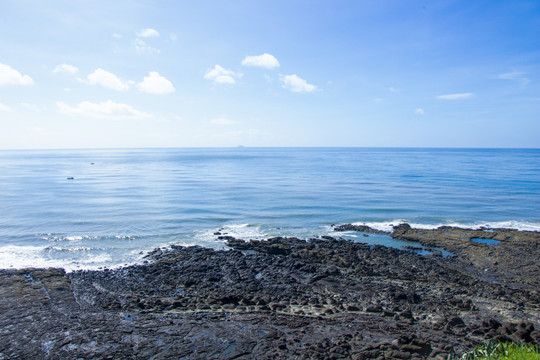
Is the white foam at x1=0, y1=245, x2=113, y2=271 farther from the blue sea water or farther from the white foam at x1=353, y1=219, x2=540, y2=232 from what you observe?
the white foam at x1=353, y1=219, x2=540, y2=232

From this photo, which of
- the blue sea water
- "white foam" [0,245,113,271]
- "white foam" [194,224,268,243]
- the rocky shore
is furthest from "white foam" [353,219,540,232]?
"white foam" [0,245,113,271]

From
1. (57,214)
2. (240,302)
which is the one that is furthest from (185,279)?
(57,214)

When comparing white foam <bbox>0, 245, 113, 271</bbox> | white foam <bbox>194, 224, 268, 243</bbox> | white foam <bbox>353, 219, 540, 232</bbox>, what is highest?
white foam <bbox>353, 219, 540, 232</bbox>

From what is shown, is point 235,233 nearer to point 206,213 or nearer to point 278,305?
point 206,213

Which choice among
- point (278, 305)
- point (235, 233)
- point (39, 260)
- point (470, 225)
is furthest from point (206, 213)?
point (470, 225)

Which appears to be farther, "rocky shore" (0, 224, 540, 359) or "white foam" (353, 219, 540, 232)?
"white foam" (353, 219, 540, 232)

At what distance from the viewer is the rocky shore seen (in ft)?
40.4

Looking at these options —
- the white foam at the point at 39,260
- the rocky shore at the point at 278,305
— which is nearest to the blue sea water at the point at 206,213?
the white foam at the point at 39,260

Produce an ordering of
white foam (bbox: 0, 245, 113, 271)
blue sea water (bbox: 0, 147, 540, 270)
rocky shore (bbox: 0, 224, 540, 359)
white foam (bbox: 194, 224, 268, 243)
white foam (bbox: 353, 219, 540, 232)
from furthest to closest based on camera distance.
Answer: white foam (bbox: 353, 219, 540, 232), white foam (bbox: 194, 224, 268, 243), blue sea water (bbox: 0, 147, 540, 270), white foam (bbox: 0, 245, 113, 271), rocky shore (bbox: 0, 224, 540, 359)

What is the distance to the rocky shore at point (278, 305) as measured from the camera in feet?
40.4

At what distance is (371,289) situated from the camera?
17.9 m

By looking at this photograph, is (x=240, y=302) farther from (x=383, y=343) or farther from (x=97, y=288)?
(x=97, y=288)

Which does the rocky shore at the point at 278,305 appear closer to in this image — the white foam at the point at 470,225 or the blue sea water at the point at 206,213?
the blue sea water at the point at 206,213

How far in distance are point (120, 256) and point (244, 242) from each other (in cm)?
934
